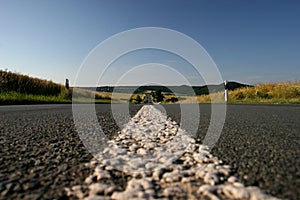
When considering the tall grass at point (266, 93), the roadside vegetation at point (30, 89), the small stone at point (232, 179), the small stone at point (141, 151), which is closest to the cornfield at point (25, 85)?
the roadside vegetation at point (30, 89)

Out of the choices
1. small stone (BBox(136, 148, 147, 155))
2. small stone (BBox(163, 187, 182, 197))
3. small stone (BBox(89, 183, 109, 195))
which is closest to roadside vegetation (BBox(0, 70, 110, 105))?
small stone (BBox(136, 148, 147, 155))

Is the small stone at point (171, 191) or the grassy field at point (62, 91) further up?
the grassy field at point (62, 91)

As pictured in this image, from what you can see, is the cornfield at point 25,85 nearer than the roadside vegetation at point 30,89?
No

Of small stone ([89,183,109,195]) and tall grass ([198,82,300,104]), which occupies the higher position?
tall grass ([198,82,300,104])

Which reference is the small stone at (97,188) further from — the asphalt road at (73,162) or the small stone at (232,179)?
the small stone at (232,179)

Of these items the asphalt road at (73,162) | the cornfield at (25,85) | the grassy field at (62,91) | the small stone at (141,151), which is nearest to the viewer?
the asphalt road at (73,162)

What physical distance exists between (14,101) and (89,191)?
1088 cm

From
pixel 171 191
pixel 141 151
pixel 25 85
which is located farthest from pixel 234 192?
pixel 25 85

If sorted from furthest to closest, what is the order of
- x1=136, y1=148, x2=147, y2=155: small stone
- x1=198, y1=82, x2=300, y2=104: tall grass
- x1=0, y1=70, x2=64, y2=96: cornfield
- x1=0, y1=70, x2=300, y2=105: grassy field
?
x1=198, y1=82, x2=300, y2=104: tall grass → x1=0, y1=70, x2=64, y2=96: cornfield → x1=0, y1=70, x2=300, y2=105: grassy field → x1=136, y1=148, x2=147, y2=155: small stone

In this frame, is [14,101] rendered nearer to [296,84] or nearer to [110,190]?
[110,190]

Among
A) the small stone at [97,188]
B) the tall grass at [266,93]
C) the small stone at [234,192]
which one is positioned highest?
the tall grass at [266,93]

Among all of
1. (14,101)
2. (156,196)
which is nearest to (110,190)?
(156,196)

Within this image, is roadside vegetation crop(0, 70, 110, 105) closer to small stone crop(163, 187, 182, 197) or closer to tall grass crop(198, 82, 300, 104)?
tall grass crop(198, 82, 300, 104)

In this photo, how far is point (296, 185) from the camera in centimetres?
129
